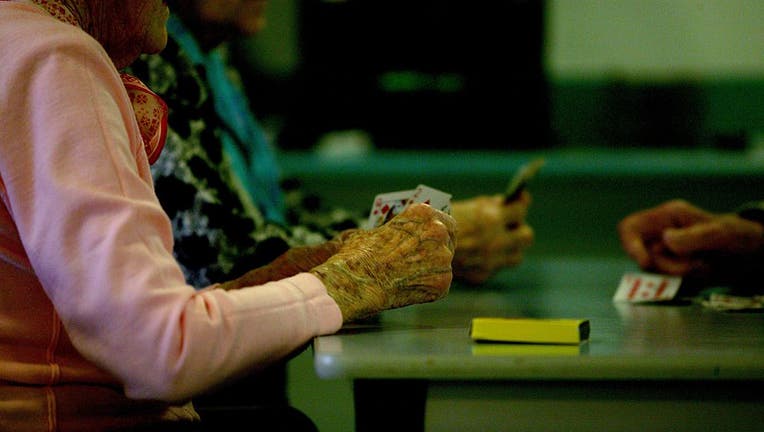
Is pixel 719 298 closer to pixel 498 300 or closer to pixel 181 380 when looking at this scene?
pixel 498 300

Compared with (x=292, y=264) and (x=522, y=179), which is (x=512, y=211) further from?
(x=292, y=264)

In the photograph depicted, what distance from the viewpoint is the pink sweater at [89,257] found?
2.81 feet

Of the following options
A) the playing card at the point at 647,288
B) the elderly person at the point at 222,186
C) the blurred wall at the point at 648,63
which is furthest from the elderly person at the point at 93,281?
the blurred wall at the point at 648,63

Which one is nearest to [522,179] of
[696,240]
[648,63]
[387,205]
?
[696,240]

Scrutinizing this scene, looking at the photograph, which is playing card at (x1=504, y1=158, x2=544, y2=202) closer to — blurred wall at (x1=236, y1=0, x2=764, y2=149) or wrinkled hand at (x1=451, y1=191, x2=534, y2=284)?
wrinkled hand at (x1=451, y1=191, x2=534, y2=284)

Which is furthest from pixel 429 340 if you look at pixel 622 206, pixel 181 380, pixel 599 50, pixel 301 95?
pixel 599 50

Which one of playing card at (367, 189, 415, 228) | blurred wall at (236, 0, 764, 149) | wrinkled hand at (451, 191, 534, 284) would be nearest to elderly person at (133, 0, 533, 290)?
wrinkled hand at (451, 191, 534, 284)

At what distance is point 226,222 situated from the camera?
150 cm

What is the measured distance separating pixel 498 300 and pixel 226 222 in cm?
44

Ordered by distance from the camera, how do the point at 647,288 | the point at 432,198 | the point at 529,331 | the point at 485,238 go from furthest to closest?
the point at 485,238 → the point at 647,288 → the point at 432,198 → the point at 529,331

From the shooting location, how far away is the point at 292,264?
1282mm

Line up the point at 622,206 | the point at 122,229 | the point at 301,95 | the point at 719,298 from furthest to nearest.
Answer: the point at 301,95
the point at 622,206
the point at 719,298
the point at 122,229

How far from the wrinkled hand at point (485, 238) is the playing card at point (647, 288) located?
28 centimetres

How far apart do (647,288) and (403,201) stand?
0.46m
